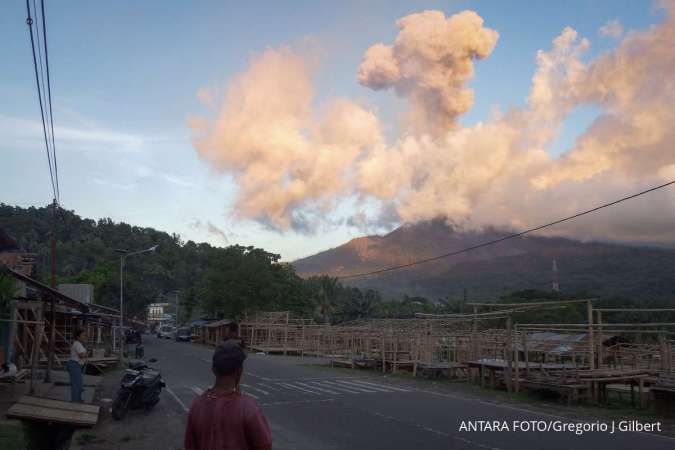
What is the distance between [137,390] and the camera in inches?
510

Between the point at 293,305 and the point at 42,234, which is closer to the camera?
the point at 293,305

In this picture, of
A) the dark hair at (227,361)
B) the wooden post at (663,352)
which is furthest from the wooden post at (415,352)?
the dark hair at (227,361)

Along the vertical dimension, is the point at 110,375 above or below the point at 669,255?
below

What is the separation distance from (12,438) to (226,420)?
26.1ft

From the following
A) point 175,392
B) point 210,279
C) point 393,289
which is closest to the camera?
point 175,392

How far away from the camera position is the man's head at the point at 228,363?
11.9ft

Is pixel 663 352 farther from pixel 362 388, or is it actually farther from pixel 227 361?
pixel 227 361

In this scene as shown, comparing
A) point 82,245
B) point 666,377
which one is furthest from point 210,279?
point 666,377

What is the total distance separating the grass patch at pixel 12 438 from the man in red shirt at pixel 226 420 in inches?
249

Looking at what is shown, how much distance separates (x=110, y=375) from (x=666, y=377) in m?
20.0

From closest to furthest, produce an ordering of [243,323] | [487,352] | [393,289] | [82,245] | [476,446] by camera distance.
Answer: [476,446], [487,352], [243,323], [82,245], [393,289]

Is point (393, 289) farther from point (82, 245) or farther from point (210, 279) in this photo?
point (210, 279)

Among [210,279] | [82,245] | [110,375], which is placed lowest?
[110,375]

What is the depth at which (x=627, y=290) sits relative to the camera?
78.8 metres
